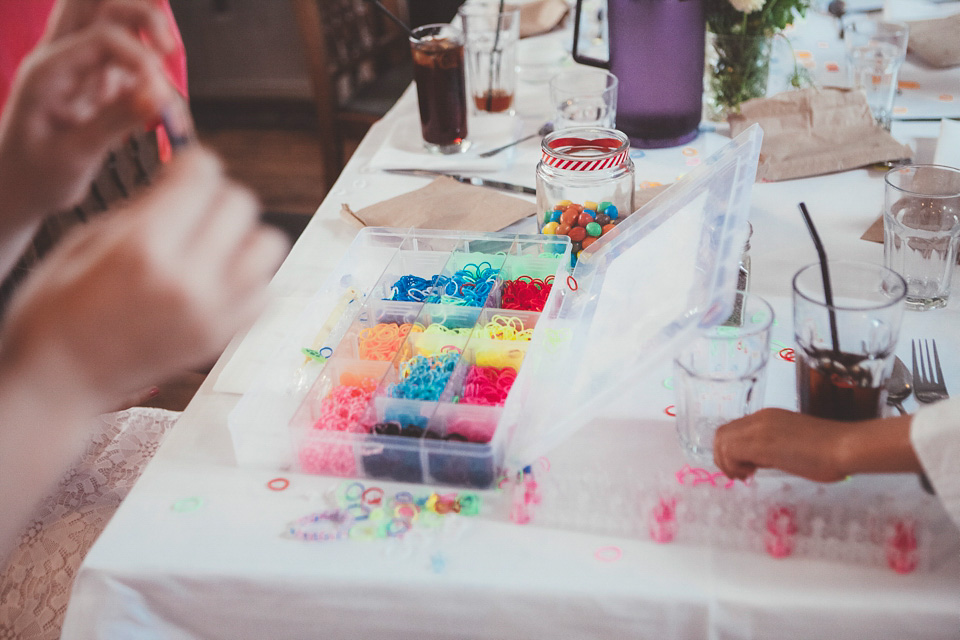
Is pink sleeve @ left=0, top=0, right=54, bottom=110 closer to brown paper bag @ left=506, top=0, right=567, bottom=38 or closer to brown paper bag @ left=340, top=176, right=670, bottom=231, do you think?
brown paper bag @ left=340, top=176, right=670, bottom=231

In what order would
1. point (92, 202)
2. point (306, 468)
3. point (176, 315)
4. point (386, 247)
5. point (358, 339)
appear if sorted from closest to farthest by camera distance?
1. point (176, 315)
2. point (306, 468)
3. point (358, 339)
4. point (386, 247)
5. point (92, 202)

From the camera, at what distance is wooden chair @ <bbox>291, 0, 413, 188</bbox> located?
241cm

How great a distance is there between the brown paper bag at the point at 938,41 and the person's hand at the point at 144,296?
1643 millimetres

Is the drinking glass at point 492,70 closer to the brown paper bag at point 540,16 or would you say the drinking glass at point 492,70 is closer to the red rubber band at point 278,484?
the brown paper bag at point 540,16

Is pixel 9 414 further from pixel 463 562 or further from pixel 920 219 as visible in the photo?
pixel 920 219

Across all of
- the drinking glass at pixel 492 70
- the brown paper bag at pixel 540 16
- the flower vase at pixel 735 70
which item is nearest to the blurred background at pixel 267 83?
the brown paper bag at pixel 540 16

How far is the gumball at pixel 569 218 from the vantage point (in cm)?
116

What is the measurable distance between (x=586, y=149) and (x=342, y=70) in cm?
155

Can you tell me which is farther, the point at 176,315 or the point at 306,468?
the point at 306,468

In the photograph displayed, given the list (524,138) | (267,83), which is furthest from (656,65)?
(267,83)

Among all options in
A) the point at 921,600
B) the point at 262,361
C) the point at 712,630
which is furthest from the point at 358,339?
the point at 921,600

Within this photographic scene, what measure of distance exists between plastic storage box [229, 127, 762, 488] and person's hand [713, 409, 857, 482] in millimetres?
108

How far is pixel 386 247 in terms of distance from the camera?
1164mm

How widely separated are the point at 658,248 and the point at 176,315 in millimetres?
603
